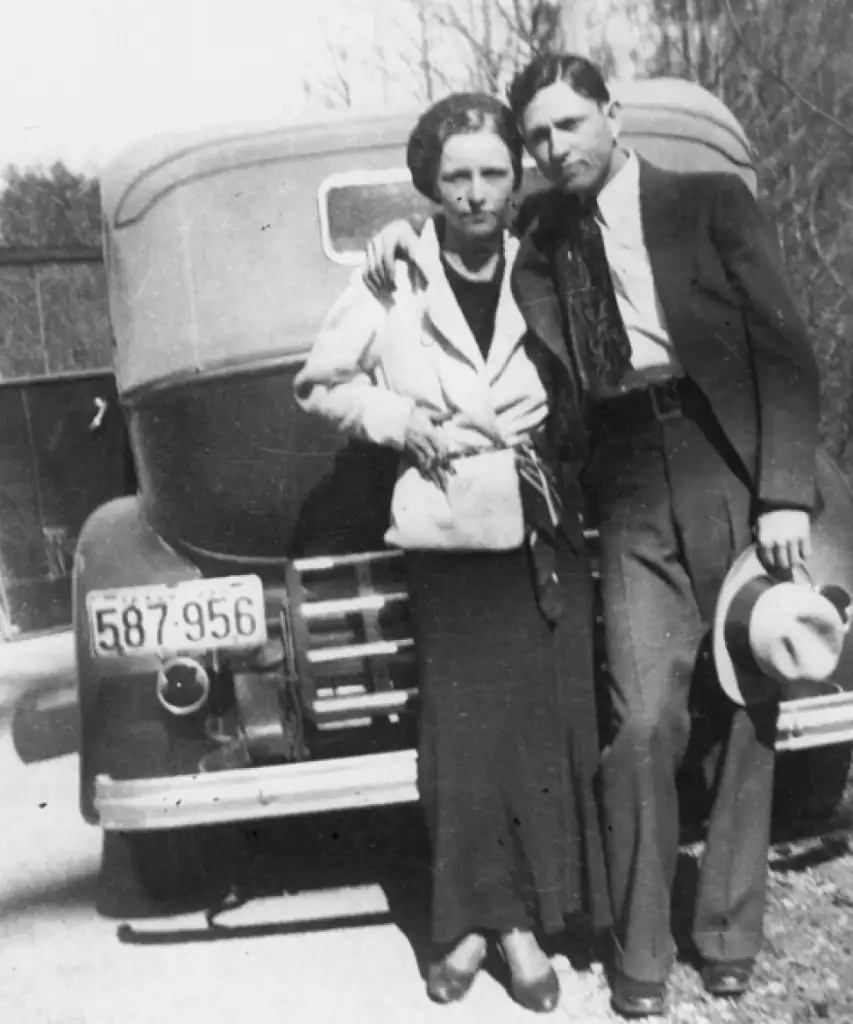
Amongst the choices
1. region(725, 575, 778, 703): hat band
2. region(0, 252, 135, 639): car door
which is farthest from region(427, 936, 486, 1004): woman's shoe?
region(0, 252, 135, 639): car door

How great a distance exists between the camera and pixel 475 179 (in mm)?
2555

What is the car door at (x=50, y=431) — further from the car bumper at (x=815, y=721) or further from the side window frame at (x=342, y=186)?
the car bumper at (x=815, y=721)

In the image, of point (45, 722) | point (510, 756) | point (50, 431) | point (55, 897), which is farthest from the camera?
point (50, 431)

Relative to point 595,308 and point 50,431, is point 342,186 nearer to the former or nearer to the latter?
point 595,308

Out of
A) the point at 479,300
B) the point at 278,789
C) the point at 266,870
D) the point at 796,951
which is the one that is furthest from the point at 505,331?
the point at 266,870

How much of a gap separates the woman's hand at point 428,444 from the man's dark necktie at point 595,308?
0.36m

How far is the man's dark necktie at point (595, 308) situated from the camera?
2588 mm

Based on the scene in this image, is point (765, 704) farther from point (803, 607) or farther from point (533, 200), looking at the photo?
point (533, 200)

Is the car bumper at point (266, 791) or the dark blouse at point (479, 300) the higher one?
the dark blouse at point (479, 300)

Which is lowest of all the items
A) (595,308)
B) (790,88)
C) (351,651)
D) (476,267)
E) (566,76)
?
(351,651)

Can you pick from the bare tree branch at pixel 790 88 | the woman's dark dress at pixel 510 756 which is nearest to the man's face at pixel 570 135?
the woman's dark dress at pixel 510 756

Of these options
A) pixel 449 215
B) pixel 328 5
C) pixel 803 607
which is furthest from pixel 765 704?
pixel 328 5

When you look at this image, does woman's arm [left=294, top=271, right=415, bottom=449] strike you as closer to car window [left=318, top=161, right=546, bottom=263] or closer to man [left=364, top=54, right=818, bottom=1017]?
man [left=364, top=54, right=818, bottom=1017]

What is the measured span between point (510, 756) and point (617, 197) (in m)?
1.34
